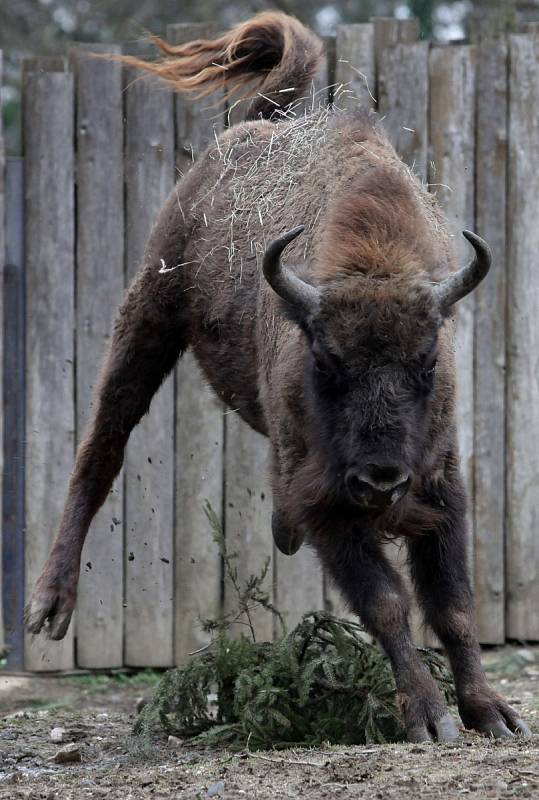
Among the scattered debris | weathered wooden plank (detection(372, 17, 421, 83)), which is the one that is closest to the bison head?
the scattered debris

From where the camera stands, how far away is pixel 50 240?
735 cm

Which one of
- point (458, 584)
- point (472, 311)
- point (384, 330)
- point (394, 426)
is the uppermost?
point (472, 311)

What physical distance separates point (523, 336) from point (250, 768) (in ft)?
13.0

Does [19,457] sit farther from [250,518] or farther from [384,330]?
[384,330]

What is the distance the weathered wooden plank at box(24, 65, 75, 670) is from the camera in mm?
7340

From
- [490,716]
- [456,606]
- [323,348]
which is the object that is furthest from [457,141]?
[490,716]

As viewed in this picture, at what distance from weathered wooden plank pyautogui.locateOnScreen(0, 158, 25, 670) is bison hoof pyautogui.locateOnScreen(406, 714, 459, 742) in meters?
3.59

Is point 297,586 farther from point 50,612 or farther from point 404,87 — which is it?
point 404,87

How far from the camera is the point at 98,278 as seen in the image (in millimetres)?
7395

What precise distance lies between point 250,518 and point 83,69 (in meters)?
2.79

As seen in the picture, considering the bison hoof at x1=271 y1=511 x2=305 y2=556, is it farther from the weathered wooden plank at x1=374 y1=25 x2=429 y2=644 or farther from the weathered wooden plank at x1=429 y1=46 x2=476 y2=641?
the weathered wooden plank at x1=429 y1=46 x2=476 y2=641

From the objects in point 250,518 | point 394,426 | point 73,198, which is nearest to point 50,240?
point 73,198

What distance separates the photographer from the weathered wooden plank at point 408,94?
7.41 meters

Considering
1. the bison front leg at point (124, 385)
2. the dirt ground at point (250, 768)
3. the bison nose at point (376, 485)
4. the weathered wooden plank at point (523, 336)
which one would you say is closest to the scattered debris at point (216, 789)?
the dirt ground at point (250, 768)
